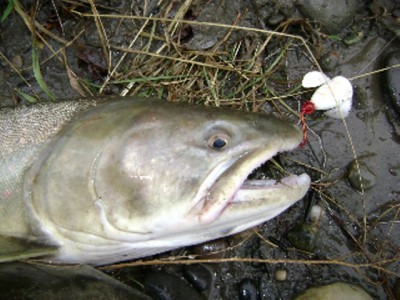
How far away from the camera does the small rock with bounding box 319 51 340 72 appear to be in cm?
396

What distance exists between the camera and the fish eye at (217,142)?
2.73 m

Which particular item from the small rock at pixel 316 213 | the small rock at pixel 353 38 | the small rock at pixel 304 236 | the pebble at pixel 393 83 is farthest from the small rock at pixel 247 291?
the small rock at pixel 353 38

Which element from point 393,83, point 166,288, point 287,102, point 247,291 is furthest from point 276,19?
point 166,288

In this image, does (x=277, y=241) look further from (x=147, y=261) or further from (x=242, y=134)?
(x=242, y=134)

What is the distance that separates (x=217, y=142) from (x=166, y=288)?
1.35 m

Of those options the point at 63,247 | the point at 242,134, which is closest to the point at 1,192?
the point at 63,247

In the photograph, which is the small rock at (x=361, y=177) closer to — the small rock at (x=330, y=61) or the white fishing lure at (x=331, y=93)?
the white fishing lure at (x=331, y=93)

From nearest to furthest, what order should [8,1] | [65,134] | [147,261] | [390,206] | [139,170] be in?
[139,170] < [65,134] < [147,261] < [390,206] < [8,1]

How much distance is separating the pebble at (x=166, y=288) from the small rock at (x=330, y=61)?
6.54 ft

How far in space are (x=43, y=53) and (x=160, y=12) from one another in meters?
1.03

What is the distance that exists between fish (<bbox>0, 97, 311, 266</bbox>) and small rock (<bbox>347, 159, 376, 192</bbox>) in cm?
92

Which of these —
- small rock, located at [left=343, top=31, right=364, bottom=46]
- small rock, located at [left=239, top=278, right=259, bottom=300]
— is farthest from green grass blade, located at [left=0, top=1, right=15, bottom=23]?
small rock, located at [left=239, top=278, right=259, bottom=300]

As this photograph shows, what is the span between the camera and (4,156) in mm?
3023

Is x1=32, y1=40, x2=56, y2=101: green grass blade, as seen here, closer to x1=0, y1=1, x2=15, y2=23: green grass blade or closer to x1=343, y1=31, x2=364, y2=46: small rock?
x1=0, y1=1, x2=15, y2=23: green grass blade
